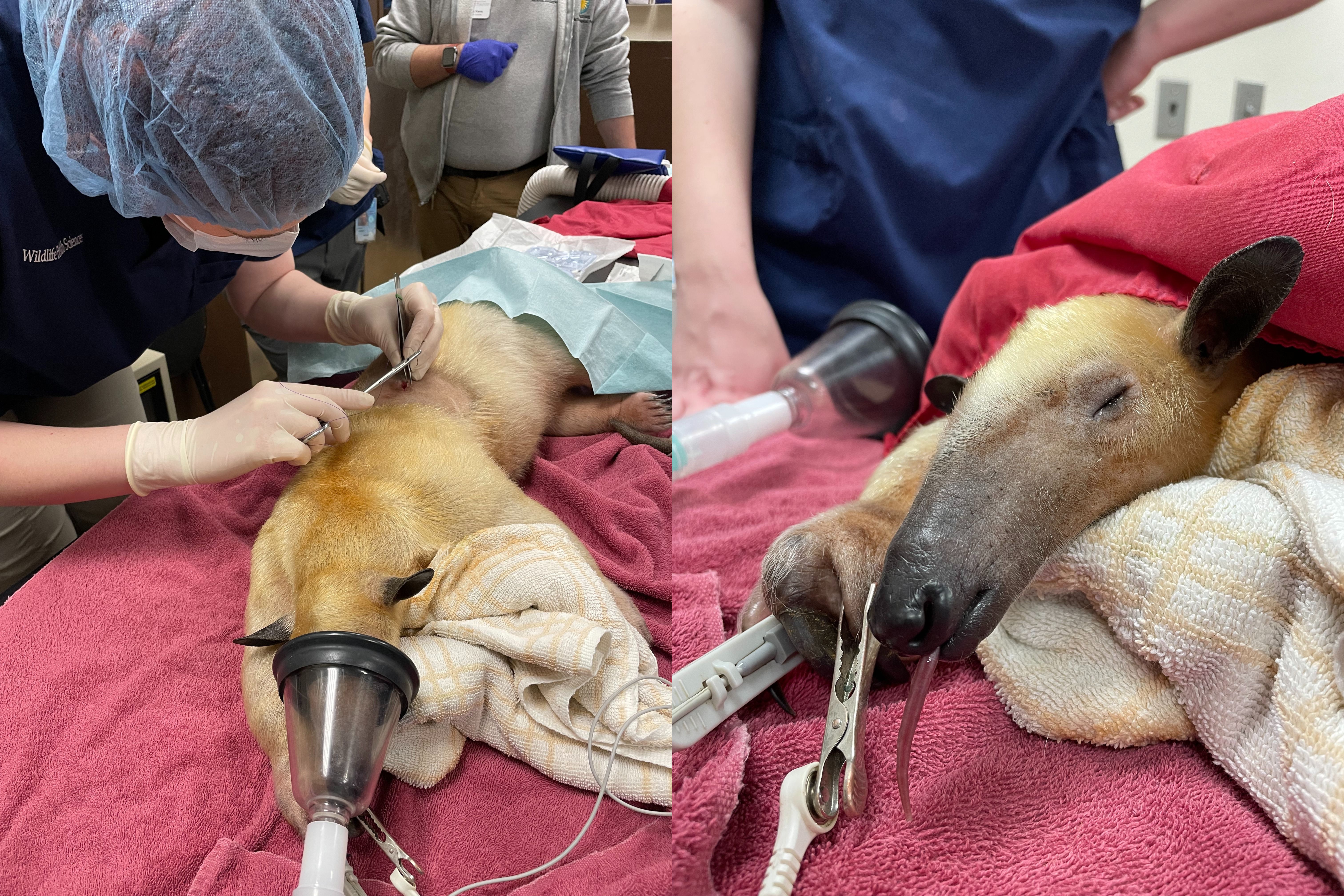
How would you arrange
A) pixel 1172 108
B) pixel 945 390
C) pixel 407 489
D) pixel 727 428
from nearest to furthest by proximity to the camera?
pixel 407 489 < pixel 945 390 < pixel 727 428 < pixel 1172 108

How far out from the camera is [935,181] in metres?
1.42

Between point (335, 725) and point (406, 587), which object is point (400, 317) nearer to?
point (406, 587)

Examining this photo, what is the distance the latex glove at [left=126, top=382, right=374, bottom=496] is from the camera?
26.6 inches

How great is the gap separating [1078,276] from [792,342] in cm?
74

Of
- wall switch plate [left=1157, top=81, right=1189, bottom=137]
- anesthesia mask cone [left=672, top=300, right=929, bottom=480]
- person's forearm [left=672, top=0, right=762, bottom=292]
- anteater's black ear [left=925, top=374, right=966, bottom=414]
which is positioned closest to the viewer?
anteater's black ear [left=925, top=374, right=966, bottom=414]

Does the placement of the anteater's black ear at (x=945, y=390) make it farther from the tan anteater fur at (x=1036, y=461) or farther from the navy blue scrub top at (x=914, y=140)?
the navy blue scrub top at (x=914, y=140)

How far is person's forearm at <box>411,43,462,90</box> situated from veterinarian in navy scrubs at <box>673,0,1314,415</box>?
0.65 m

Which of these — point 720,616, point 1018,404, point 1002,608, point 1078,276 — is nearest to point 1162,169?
point 1078,276

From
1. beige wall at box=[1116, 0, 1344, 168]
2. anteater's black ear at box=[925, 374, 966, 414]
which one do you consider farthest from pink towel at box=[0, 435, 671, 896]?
beige wall at box=[1116, 0, 1344, 168]

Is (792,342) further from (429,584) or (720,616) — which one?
(429,584)

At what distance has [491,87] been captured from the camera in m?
0.61

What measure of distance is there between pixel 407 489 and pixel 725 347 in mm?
659

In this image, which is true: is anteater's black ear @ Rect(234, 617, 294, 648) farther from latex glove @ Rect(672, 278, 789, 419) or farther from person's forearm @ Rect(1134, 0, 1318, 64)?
person's forearm @ Rect(1134, 0, 1318, 64)

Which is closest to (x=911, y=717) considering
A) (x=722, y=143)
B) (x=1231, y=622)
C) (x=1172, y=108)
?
(x=1231, y=622)
